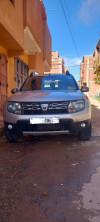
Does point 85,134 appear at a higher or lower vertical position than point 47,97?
lower

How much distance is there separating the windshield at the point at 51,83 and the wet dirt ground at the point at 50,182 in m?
1.55

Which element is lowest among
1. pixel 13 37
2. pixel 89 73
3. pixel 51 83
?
pixel 51 83

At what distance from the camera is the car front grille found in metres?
3.42

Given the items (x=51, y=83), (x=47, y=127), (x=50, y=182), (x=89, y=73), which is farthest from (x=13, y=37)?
(x=89, y=73)

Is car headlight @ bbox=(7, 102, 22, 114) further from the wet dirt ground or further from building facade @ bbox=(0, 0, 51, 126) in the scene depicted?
building facade @ bbox=(0, 0, 51, 126)

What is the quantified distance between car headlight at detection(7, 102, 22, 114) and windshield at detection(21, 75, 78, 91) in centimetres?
113

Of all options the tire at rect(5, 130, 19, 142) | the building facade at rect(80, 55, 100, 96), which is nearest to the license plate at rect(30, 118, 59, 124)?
the tire at rect(5, 130, 19, 142)

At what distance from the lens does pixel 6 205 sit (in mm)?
1740

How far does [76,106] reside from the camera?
11.5ft

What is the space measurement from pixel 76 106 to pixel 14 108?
126 cm

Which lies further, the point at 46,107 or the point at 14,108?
the point at 14,108

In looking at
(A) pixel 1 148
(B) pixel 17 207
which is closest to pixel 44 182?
(B) pixel 17 207

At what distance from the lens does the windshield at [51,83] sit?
451 centimetres

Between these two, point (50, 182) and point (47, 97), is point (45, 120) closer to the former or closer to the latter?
point (47, 97)
